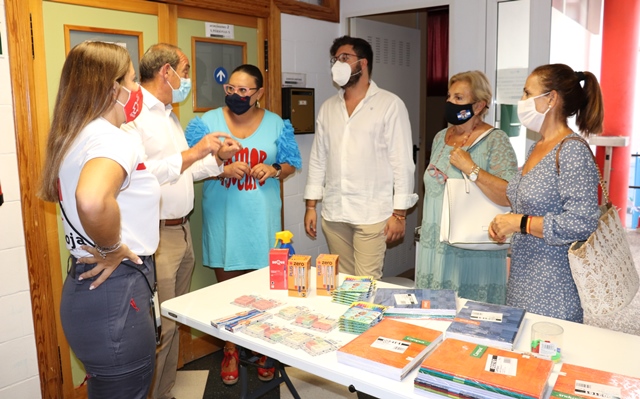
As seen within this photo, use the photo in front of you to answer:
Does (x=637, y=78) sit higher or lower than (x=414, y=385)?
higher

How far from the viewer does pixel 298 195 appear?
3.89m

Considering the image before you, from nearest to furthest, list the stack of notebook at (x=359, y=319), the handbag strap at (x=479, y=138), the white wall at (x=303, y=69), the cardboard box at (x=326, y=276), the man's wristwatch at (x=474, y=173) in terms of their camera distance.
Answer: the stack of notebook at (x=359, y=319)
the cardboard box at (x=326, y=276)
the man's wristwatch at (x=474, y=173)
the handbag strap at (x=479, y=138)
the white wall at (x=303, y=69)

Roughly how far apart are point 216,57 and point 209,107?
0.32 m

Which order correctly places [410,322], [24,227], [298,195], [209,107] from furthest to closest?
[298,195], [209,107], [24,227], [410,322]

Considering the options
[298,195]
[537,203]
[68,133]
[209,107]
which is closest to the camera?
[68,133]

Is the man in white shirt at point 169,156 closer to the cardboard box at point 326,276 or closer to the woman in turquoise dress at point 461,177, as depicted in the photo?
the cardboard box at point 326,276

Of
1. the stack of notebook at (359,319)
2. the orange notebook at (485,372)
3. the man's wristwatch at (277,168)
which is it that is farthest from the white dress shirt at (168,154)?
the orange notebook at (485,372)

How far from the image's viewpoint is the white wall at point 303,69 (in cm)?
372

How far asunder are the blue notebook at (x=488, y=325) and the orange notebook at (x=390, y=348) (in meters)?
0.08

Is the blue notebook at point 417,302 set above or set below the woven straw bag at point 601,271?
below

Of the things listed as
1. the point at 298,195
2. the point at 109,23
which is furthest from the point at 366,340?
the point at 298,195

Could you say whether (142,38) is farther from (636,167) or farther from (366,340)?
(636,167)

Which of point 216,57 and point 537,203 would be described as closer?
point 537,203

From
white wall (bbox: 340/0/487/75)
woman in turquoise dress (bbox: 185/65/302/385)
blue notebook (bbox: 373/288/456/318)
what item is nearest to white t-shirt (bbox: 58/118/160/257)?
blue notebook (bbox: 373/288/456/318)
